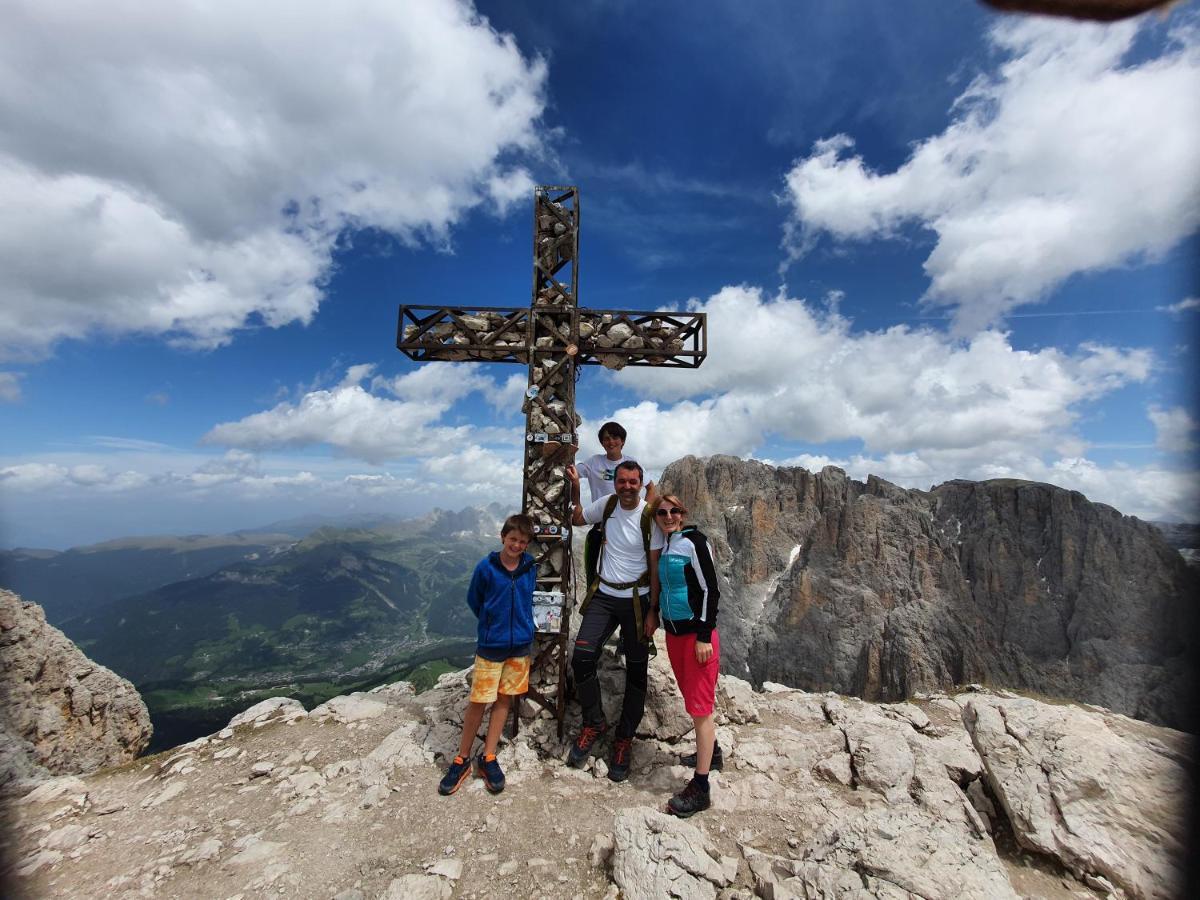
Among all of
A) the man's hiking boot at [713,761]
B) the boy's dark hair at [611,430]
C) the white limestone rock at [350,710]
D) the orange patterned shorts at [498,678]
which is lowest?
the white limestone rock at [350,710]

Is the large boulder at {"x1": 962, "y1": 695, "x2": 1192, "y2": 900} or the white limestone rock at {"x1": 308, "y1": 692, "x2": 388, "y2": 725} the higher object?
the large boulder at {"x1": 962, "y1": 695, "x2": 1192, "y2": 900}

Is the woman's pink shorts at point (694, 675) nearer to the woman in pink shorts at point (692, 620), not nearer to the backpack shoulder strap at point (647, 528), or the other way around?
the woman in pink shorts at point (692, 620)

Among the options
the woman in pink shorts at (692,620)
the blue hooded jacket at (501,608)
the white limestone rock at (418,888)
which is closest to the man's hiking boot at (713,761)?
the woman in pink shorts at (692,620)

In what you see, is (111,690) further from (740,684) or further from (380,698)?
(740,684)

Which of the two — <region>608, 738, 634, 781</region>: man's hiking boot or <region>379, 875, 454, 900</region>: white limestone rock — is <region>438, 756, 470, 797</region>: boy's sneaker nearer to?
<region>379, 875, 454, 900</region>: white limestone rock

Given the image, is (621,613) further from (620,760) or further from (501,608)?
(620,760)

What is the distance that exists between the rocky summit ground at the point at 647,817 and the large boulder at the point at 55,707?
5.45 feet

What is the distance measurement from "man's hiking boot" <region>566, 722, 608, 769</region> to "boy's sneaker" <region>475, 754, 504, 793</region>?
3.37ft

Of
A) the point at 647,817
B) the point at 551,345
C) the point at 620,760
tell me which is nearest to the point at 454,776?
the point at 620,760

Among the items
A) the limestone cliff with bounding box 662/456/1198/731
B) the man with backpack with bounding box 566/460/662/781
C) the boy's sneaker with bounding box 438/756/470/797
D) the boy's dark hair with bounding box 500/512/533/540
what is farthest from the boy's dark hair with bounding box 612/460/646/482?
the limestone cliff with bounding box 662/456/1198/731

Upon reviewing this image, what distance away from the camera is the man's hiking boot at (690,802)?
5.98m

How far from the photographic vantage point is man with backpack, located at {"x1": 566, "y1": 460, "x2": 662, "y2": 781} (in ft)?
23.1

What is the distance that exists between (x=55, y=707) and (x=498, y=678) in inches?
336

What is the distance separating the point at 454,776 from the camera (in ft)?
21.9
